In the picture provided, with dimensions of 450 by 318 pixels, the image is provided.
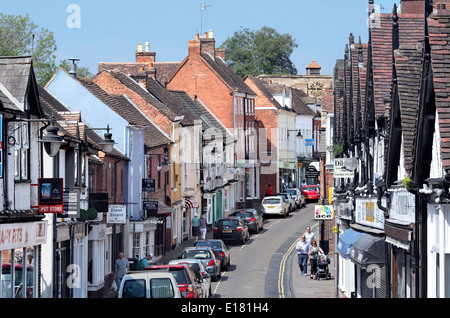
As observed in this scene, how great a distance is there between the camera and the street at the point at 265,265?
32.5 m

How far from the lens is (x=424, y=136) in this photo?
49.5ft

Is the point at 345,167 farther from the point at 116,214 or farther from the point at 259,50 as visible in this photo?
the point at 259,50

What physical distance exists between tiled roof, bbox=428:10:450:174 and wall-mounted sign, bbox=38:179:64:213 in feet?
39.9

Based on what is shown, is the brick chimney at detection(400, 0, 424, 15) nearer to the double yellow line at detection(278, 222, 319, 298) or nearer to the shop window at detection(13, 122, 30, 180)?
the shop window at detection(13, 122, 30, 180)

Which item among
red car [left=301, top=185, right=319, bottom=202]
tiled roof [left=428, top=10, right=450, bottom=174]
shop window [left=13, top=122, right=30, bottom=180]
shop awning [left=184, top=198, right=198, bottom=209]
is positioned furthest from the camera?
red car [left=301, top=185, right=319, bottom=202]

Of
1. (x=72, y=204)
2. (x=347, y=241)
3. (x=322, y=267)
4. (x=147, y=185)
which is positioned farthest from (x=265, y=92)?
(x=347, y=241)

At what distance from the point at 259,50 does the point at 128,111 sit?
2831 inches

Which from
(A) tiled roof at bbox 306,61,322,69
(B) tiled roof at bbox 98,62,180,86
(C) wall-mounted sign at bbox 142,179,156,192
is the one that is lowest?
(C) wall-mounted sign at bbox 142,179,156,192

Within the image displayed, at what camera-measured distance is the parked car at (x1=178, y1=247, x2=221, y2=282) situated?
34566mm

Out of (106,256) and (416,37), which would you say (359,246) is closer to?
(416,37)

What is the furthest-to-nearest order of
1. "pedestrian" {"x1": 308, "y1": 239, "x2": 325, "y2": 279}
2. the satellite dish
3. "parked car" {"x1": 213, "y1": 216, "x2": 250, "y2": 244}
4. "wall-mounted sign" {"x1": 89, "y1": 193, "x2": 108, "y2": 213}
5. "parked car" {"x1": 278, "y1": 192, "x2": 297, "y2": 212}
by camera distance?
"parked car" {"x1": 278, "y1": 192, "x2": 297, "y2": 212} < "parked car" {"x1": 213, "y1": 216, "x2": 250, "y2": 244} < "pedestrian" {"x1": 308, "y1": 239, "x2": 325, "y2": 279} < "wall-mounted sign" {"x1": 89, "y1": 193, "x2": 108, "y2": 213} < the satellite dish

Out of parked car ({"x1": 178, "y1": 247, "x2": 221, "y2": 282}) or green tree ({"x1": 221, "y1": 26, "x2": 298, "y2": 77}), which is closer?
parked car ({"x1": 178, "y1": 247, "x2": 221, "y2": 282})

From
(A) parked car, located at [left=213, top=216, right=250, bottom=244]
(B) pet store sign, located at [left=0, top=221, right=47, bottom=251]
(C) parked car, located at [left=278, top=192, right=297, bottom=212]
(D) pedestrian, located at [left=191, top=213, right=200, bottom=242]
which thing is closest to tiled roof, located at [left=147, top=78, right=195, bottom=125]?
(D) pedestrian, located at [left=191, top=213, right=200, bottom=242]

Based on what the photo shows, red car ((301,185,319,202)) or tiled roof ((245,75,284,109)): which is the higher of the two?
tiled roof ((245,75,284,109))
